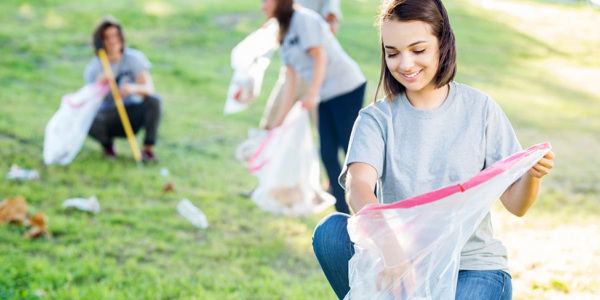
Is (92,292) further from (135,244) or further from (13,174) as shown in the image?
(13,174)

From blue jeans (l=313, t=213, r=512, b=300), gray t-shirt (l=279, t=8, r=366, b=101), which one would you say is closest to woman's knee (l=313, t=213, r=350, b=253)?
blue jeans (l=313, t=213, r=512, b=300)

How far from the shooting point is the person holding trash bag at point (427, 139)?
182 cm

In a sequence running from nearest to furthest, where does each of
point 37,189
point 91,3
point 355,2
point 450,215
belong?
point 450,215
point 37,189
point 91,3
point 355,2

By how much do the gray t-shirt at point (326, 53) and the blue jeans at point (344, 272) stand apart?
5.93ft

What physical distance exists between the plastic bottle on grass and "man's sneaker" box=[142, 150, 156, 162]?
124 centimetres

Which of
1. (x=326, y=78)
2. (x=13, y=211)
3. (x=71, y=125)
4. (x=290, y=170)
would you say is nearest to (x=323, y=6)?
(x=326, y=78)

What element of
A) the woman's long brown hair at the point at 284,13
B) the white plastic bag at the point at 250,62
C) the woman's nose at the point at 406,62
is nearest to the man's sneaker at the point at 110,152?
the white plastic bag at the point at 250,62

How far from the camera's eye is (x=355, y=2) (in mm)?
16297

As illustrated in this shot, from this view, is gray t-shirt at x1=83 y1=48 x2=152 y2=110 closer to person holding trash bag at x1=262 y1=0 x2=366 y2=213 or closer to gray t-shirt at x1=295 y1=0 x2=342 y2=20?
gray t-shirt at x1=295 y1=0 x2=342 y2=20

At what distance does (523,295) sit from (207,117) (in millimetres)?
4664

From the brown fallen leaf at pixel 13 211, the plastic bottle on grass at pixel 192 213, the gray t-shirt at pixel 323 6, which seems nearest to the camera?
the brown fallen leaf at pixel 13 211

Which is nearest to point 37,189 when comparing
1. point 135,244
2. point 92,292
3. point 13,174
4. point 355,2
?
point 13,174

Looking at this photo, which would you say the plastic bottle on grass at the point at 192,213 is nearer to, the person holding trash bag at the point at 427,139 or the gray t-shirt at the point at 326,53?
the gray t-shirt at the point at 326,53

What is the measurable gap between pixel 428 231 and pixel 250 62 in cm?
289
